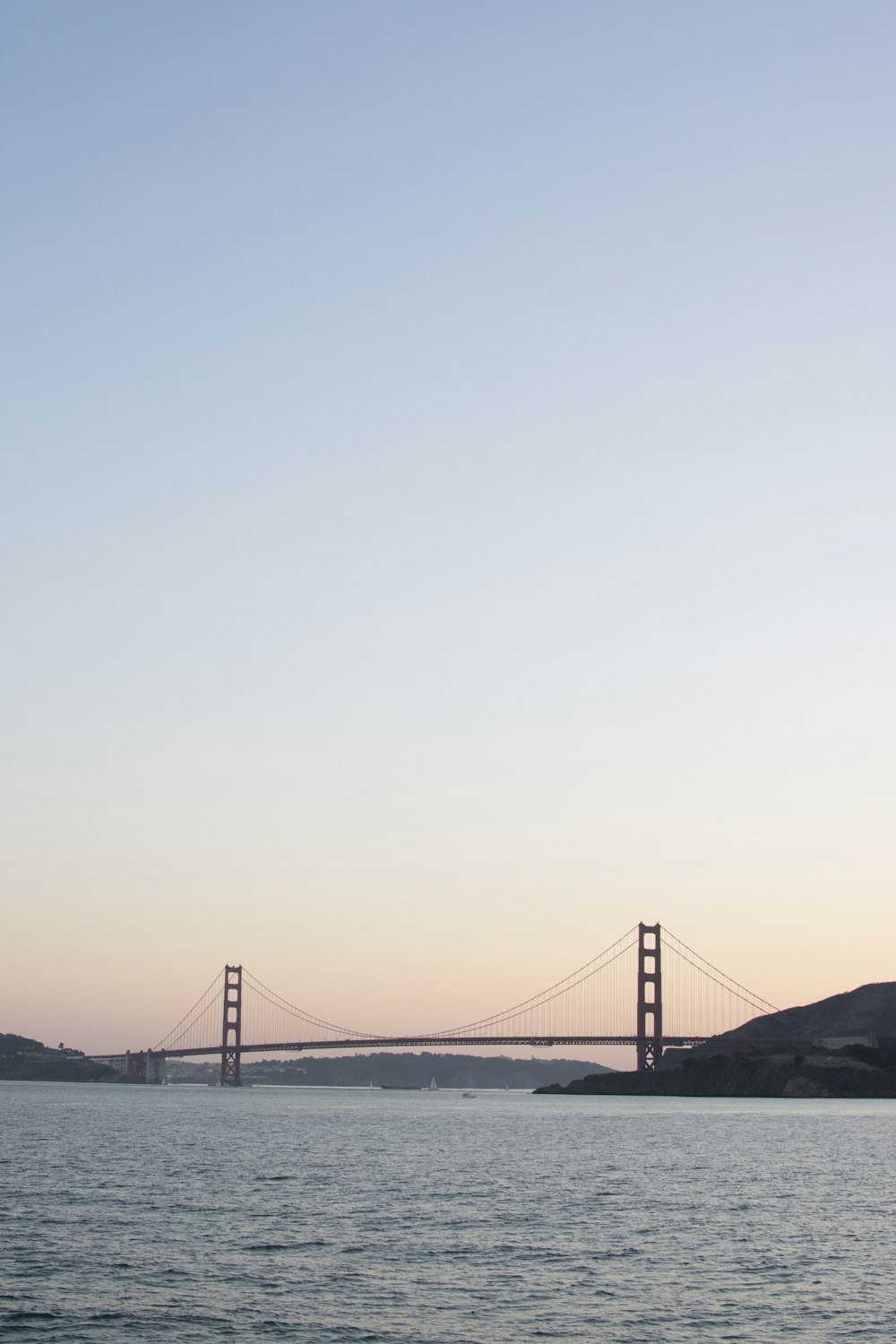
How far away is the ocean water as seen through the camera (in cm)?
2652

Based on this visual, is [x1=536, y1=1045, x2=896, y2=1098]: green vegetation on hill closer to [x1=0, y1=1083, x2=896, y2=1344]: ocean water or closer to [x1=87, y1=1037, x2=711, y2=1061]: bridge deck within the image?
[x1=87, y1=1037, x2=711, y2=1061]: bridge deck

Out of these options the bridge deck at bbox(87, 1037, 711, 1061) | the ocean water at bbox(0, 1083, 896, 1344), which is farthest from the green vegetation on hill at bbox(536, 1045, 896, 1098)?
the ocean water at bbox(0, 1083, 896, 1344)

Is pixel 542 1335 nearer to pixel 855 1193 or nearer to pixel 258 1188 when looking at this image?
pixel 258 1188

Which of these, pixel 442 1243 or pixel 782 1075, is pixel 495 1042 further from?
pixel 442 1243

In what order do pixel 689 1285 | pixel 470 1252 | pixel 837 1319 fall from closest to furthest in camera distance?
pixel 837 1319 → pixel 689 1285 → pixel 470 1252

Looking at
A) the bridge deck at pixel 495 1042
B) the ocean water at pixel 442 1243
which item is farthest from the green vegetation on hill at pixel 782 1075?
the ocean water at pixel 442 1243

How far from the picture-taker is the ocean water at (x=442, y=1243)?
26516 mm

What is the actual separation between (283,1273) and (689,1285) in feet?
28.3

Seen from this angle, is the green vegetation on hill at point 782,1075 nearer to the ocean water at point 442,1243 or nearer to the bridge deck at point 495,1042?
the bridge deck at point 495,1042

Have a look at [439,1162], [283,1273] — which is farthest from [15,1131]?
[283,1273]

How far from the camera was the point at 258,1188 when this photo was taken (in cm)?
5072

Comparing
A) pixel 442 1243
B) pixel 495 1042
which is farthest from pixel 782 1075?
pixel 442 1243

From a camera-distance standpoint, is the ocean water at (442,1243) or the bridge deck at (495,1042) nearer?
the ocean water at (442,1243)

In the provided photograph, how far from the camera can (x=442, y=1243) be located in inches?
1447
